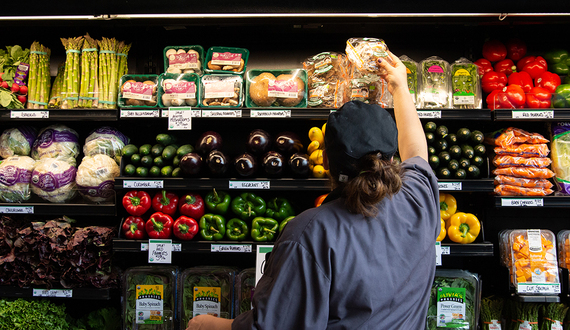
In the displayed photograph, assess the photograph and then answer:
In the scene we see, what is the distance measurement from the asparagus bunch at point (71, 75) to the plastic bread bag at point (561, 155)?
3.43 meters

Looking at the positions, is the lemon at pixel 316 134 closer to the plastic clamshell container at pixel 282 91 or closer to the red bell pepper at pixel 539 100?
the plastic clamshell container at pixel 282 91

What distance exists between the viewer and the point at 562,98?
2357 millimetres

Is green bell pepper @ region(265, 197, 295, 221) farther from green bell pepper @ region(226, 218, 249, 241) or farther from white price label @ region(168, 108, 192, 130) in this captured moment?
white price label @ region(168, 108, 192, 130)

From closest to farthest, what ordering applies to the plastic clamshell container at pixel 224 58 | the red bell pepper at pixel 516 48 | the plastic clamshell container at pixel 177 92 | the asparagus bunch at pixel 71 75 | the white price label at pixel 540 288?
the white price label at pixel 540 288
the plastic clamshell container at pixel 177 92
the plastic clamshell container at pixel 224 58
the asparagus bunch at pixel 71 75
the red bell pepper at pixel 516 48

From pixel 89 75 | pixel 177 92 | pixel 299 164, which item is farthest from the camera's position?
pixel 89 75

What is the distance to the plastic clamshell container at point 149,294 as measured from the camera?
241 centimetres

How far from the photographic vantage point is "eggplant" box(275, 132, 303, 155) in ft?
7.80

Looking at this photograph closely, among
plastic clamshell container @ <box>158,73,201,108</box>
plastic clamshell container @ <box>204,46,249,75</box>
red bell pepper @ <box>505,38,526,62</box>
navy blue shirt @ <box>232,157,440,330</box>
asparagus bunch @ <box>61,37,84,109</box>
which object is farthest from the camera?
red bell pepper @ <box>505,38,526,62</box>

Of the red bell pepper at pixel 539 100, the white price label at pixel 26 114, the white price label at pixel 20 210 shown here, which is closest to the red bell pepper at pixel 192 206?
the white price label at pixel 20 210

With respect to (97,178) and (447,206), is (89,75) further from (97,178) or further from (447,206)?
(447,206)

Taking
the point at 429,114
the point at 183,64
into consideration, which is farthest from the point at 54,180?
the point at 429,114

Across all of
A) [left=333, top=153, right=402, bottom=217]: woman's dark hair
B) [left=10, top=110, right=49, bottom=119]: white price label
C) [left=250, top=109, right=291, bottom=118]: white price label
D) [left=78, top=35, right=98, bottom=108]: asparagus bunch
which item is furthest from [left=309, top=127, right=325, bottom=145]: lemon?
[left=10, top=110, right=49, bottom=119]: white price label

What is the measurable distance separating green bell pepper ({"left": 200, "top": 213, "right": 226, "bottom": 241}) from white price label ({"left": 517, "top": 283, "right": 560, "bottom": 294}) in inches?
78.1

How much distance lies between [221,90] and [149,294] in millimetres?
1487
